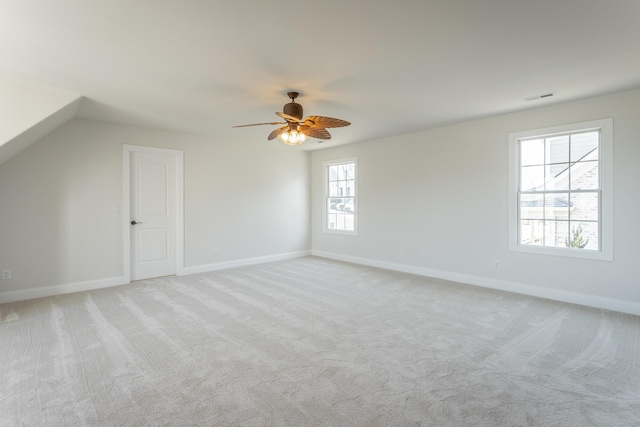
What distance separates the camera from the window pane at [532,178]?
4.34m

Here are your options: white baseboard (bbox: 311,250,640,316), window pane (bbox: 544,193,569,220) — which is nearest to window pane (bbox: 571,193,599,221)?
window pane (bbox: 544,193,569,220)

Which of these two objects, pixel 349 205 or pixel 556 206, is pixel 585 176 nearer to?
pixel 556 206

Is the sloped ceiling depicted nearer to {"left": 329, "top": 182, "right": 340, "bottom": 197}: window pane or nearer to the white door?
the white door

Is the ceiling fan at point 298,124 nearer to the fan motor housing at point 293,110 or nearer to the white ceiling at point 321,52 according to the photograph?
the fan motor housing at point 293,110

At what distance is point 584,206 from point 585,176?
0.39 m

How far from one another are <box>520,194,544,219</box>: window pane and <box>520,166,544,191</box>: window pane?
0.37 feet

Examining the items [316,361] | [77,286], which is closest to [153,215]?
[77,286]

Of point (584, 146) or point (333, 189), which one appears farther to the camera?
point (333, 189)

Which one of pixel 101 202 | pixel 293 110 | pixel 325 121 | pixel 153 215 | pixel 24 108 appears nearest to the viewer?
pixel 24 108

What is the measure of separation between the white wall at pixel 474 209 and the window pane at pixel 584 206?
23cm

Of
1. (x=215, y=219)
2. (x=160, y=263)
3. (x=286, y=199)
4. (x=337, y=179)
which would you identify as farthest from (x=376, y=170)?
(x=160, y=263)

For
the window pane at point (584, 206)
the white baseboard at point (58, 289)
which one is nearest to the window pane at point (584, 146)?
the window pane at point (584, 206)

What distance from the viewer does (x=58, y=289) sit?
14.4 feet

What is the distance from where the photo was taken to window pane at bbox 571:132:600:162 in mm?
3920
